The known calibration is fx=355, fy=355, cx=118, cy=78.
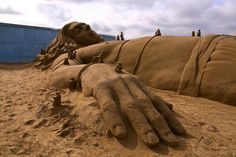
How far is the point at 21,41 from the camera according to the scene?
531 inches

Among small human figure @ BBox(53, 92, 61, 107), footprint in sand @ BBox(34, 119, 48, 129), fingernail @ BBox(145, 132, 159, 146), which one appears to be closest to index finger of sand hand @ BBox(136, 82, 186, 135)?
fingernail @ BBox(145, 132, 159, 146)

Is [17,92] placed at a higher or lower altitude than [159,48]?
lower

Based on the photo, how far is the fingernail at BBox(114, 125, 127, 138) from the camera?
10.3ft

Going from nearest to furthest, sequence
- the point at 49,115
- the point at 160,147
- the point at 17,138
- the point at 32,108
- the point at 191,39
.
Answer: the point at 160,147 < the point at 17,138 < the point at 49,115 < the point at 32,108 < the point at 191,39

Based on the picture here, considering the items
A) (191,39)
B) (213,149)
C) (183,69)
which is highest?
(191,39)

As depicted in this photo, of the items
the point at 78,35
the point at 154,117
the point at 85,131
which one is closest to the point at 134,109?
the point at 154,117

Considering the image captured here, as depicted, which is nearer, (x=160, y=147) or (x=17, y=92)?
(x=160, y=147)

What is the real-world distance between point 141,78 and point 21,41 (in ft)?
28.5

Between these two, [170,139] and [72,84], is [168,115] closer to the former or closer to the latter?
[170,139]

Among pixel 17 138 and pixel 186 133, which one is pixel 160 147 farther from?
pixel 17 138

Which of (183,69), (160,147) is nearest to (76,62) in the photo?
(183,69)

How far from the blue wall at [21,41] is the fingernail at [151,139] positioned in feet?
35.8

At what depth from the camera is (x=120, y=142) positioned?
317cm

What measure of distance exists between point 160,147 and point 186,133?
1.55 feet
